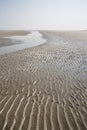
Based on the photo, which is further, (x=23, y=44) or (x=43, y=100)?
(x=23, y=44)

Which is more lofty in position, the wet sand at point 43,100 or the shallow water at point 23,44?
the wet sand at point 43,100

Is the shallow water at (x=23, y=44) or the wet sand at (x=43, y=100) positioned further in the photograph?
the shallow water at (x=23, y=44)

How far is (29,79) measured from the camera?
9.34m

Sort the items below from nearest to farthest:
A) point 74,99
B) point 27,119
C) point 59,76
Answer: point 27,119 < point 74,99 < point 59,76

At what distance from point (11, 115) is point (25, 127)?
853 millimetres

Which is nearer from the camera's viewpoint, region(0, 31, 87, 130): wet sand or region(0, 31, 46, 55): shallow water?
region(0, 31, 87, 130): wet sand

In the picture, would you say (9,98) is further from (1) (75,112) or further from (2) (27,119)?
(1) (75,112)

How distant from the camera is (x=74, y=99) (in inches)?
259

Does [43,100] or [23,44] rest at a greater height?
[43,100]

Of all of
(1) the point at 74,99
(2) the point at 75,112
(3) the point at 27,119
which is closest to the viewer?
(3) the point at 27,119

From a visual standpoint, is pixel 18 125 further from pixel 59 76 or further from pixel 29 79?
pixel 59 76

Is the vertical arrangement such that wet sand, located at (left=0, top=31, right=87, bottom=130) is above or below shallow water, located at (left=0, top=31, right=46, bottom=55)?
above

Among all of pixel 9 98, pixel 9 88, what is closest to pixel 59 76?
pixel 9 88

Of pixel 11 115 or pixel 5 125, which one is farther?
pixel 11 115
